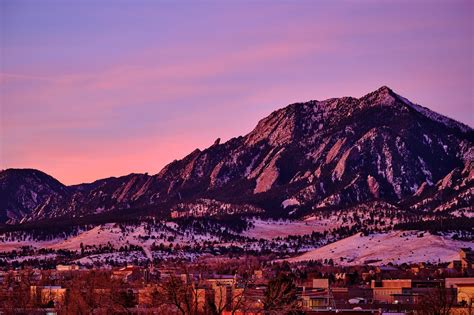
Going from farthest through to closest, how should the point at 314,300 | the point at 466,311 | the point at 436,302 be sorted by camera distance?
the point at 314,300 → the point at 466,311 → the point at 436,302

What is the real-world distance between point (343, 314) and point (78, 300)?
28029mm

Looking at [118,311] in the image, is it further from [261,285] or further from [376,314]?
[261,285]

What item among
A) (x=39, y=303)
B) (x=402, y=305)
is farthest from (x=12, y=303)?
(x=402, y=305)

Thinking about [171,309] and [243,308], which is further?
[171,309]

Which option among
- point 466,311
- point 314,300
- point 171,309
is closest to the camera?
point 171,309

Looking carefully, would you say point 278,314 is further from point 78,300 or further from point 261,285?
point 261,285

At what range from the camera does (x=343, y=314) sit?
161 m

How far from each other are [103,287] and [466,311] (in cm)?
4830

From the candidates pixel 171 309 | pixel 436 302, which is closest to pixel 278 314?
pixel 171 309

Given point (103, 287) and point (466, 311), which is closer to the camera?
point (466, 311)

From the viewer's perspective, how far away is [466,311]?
158375mm

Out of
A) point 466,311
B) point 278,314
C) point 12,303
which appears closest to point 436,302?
point 466,311

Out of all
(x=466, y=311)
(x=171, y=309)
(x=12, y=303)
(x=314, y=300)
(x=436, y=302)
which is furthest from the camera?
(x=314, y=300)

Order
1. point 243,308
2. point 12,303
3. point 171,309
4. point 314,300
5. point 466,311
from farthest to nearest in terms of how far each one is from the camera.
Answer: point 314,300 < point 12,303 < point 466,311 < point 171,309 < point 243,308
